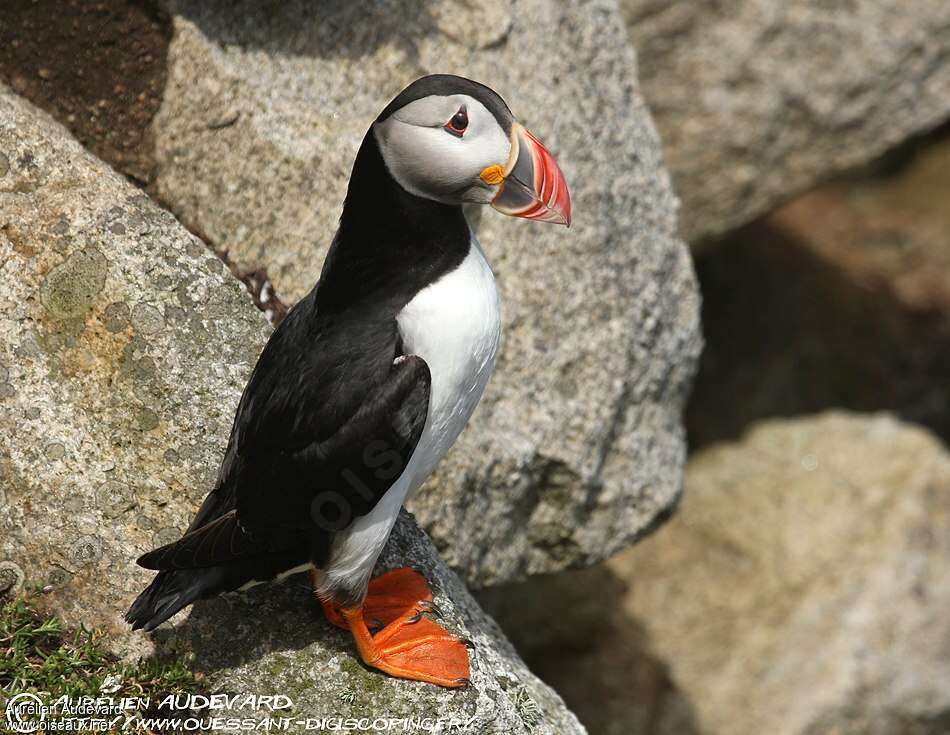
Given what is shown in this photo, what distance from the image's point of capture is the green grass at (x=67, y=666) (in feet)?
11.1

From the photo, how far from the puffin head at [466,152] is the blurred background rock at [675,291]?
4.38 ft

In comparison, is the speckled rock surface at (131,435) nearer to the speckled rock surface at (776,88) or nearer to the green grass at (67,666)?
the green grass at (67,666)

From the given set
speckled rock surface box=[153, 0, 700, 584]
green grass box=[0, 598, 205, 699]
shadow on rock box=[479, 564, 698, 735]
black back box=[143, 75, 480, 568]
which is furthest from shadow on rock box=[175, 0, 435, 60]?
shadow on rock box=[479, 564, 698, 735]

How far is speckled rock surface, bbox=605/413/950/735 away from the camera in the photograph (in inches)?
253

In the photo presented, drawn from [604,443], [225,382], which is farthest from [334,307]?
[604,443]

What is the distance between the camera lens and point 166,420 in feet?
12.8

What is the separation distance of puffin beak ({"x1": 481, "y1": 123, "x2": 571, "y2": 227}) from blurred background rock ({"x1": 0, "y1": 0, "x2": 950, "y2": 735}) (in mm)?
1447

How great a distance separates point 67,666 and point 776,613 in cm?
429

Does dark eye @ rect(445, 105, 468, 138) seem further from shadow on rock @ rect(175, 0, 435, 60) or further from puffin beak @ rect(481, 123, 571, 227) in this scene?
shadow on rock @ rect(175, 0, 435, 60)

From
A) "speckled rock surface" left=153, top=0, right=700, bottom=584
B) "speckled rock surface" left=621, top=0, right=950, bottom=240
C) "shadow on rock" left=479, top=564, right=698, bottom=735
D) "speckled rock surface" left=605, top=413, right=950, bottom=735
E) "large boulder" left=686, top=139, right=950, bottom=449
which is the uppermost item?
"speckled rock surface" left=153, top=0, right=700, bottom=584

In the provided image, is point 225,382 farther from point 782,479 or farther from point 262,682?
point 782,479

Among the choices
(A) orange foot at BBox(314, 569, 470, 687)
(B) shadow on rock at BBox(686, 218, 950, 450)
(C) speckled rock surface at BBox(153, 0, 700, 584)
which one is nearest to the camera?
(A) orange foot at BBox(314, 569, 470, 687)

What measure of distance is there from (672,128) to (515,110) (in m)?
2.57

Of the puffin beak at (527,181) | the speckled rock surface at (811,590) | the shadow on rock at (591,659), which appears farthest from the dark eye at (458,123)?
the speckled rock surface at (811,590)
